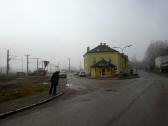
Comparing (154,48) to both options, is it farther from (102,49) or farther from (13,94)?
(13,94)

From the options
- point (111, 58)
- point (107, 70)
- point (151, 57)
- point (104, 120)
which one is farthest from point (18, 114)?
point (151, 57)

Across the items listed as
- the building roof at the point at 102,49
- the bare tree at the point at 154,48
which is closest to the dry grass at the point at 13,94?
the building roof at the point at 102,49

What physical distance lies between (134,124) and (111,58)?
7910 cm

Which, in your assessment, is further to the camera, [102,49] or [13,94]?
[102,49]

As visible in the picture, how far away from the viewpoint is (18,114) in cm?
1246

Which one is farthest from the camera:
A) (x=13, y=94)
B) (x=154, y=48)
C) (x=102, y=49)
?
(x=154, y=48)

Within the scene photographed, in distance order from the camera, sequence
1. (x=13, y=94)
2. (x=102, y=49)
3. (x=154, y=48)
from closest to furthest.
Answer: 1. (x=13, y=94)
2. (x=102, y=49)
3. (x=154, y=48)

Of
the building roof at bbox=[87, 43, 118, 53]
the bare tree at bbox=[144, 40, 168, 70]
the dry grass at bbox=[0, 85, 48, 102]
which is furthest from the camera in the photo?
the bare tree at bbox=[144, 40, 168, 70]

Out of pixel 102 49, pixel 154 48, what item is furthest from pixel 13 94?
pixel 154 48

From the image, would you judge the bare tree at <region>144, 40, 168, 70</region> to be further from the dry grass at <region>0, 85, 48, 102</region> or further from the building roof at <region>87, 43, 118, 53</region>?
the dry grass at <region>0, 85, 48, 102</region>

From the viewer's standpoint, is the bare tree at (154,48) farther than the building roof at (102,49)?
Yes

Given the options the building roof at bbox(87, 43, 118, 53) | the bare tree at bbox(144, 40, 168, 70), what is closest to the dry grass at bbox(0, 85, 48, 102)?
the building roof at bbox(87, 43, 118, 53)

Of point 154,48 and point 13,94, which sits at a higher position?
point 154,48

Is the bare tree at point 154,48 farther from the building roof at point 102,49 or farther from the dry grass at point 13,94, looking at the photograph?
the dry grass at point 13,94
